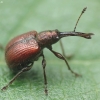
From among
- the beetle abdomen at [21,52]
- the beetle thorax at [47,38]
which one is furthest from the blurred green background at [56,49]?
the beetle thorax at [47,38]

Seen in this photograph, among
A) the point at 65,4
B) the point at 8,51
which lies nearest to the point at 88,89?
the point at 8,51

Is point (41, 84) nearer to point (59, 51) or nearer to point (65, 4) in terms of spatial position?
point (59, 51)

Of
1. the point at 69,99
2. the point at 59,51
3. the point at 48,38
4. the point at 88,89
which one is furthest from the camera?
the point at 59,51

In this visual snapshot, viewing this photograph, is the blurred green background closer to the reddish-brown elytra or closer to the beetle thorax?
the reddish-brown elytra

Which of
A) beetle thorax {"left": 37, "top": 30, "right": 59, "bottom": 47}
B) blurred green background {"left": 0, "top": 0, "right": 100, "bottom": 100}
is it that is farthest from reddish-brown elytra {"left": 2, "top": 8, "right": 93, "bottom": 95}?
blurred green background {"left": 0, "top": 0, "right": 100, "bottom": 100}

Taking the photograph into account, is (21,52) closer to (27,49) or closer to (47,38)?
(27,49)

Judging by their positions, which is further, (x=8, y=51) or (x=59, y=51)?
(x=59, y=51)
